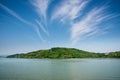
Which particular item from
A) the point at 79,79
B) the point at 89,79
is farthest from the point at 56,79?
the point at 89,79

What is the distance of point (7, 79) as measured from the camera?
104 ft

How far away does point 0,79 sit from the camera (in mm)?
31828

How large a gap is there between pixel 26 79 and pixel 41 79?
310cm

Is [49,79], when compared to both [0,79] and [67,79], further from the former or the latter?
[0,79]

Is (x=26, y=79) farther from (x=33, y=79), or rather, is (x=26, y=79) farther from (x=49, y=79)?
(x=49, y=79)

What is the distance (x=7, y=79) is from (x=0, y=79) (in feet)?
4.67

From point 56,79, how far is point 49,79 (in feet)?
4.74

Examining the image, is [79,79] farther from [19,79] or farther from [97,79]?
[19,79]

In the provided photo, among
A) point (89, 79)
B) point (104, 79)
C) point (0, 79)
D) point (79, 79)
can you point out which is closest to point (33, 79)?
point (0, 79)

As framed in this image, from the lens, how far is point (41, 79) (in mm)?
31391

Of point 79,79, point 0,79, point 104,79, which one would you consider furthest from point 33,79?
point 104,79

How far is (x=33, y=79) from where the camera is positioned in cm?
3184

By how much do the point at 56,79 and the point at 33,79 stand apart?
4.68 m

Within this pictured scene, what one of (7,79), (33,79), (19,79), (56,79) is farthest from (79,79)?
(7,79)
